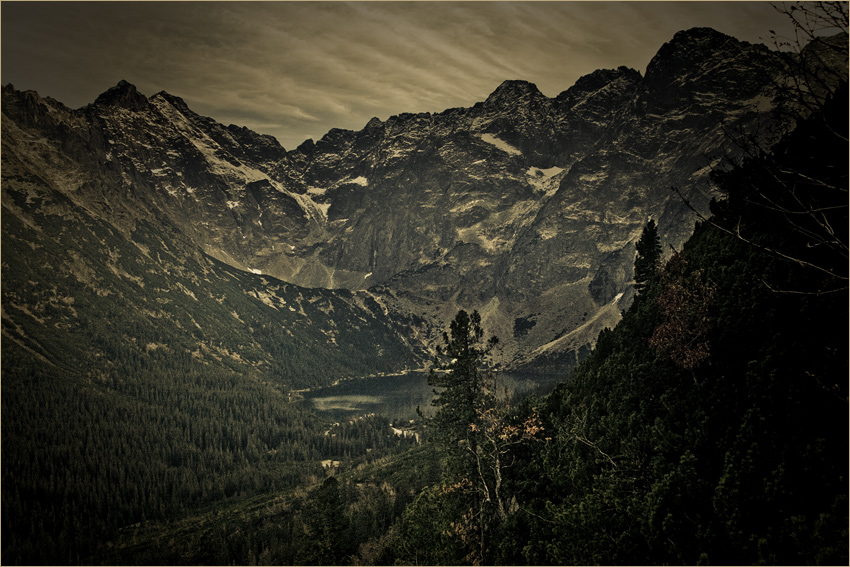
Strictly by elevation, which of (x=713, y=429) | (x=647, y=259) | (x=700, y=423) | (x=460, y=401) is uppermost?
(x=647, y=259)

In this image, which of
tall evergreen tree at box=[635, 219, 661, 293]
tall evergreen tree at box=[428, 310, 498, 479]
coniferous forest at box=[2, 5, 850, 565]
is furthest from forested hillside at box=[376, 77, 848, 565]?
tall evergreen tree at box=[635, 219, 661, 293]

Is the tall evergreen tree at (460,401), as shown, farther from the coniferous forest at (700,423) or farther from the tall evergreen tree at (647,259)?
the tall evergreen tree at (647,259)

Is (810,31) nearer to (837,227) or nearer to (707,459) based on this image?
(837,227)

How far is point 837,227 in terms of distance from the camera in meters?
25.3

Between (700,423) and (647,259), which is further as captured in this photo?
(647,259)

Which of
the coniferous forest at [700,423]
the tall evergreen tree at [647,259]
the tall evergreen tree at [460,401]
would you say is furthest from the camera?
the tall evergreen tree at [647,259]

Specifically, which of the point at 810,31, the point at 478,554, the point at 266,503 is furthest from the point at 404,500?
the point at 810,31

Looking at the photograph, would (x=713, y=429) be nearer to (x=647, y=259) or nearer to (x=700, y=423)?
(x=700, y=423)

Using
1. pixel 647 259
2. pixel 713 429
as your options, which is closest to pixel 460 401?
pixel 713 429

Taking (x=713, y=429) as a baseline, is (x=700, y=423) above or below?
above

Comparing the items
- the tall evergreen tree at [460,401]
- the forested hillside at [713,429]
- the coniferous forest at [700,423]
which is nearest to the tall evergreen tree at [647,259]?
the coniferous forest at [700,423]

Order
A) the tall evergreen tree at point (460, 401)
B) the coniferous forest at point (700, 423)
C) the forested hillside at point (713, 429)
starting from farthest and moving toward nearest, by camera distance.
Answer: the tall evergreen tree at point (460, 401) → the forested hillside at point (713, 429) → the coniferous forest at point (700, 423)

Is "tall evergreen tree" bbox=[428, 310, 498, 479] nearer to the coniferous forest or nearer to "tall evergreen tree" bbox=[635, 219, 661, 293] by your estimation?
the coniferous forest

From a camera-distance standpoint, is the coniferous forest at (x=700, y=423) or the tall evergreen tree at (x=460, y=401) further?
the tall evergreen tree at (x=460, y=401)
